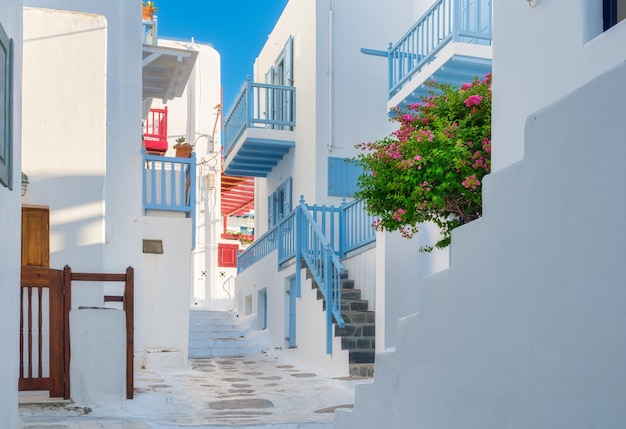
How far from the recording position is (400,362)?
5.29m

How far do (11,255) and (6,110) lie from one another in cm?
108

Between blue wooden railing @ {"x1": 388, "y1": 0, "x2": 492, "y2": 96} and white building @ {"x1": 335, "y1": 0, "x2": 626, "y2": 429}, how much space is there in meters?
5.80

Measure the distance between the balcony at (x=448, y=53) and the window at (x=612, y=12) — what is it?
5.51 metres

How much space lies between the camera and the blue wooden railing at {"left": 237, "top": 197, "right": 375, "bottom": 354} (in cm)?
1243

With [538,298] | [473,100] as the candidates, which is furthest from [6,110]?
[473,100]

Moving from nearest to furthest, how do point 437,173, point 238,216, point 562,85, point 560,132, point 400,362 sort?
point 560,132, point 400,362, point 562,85, point 437,173, point 238,216

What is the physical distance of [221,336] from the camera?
18.0 m

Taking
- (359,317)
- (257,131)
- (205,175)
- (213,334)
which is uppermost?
(257,131)

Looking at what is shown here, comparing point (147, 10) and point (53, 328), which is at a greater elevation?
point (147, 10)

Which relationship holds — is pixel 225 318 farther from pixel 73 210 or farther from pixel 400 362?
pixel 400 362

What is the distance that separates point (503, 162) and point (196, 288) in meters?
19.6

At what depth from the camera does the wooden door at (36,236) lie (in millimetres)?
10734

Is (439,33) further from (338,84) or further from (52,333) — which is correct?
(52,333)

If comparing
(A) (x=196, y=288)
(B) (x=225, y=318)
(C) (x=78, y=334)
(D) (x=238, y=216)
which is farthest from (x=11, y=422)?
(D) (x=238, y=216)
